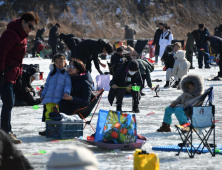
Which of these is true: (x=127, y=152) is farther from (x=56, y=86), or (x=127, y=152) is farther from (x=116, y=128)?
(x=56, y=86)

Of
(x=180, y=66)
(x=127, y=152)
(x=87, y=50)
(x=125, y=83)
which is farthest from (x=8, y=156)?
Result: (x=180, y=66)

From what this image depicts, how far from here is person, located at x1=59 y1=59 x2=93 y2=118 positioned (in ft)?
24.1

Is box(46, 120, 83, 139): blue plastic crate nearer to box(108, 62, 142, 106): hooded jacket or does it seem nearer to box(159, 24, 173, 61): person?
box(108, 62, 142, 106): hooded jacket

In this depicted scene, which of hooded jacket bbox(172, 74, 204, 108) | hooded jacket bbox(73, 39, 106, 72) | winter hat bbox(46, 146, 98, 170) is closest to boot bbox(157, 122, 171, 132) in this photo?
hooded jacket bbox(172, 74, 204, 108)

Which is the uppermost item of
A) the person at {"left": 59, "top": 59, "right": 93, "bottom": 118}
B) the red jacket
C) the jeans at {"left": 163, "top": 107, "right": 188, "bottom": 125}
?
the red jacket

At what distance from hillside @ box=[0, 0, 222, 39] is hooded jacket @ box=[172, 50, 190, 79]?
3150 cm

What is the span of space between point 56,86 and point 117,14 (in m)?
45.7

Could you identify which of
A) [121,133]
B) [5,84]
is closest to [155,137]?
[121,133]

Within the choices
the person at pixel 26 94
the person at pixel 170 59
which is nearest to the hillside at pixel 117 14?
the person at pixel 170 59

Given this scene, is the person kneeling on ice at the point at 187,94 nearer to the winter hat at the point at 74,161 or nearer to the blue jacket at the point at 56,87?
the blue jacket at the point at 56,87

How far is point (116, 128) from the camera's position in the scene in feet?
20.6

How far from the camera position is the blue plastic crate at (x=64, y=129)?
688 centimetres

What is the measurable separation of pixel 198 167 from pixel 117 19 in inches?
1848

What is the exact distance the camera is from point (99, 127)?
6359 mm
